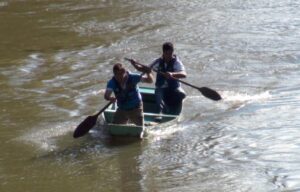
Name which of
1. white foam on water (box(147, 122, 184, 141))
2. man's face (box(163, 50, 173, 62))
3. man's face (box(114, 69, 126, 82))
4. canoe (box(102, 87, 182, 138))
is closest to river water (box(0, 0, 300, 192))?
white foam on water (box(147, 122, 184, 141))

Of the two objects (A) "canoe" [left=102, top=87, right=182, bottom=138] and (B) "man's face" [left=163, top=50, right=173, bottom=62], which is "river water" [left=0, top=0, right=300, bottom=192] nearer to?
(A) "canoe" [left=102, top=87, right=182, bottom=138]

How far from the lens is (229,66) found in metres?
17.3

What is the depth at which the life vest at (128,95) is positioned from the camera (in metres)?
11.4

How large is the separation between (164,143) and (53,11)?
16512mm

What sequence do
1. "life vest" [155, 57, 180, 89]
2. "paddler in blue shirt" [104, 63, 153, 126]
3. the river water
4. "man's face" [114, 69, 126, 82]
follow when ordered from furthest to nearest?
1. "life vest" [155, 57, 180, 89]
2. "paddler in blue shirt" [104, 63, 153, 126]
3. "man's face" [114, 69, 126, 82]
4. the river water

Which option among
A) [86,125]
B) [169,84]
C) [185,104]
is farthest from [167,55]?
[86,125]

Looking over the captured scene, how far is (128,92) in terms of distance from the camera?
1152 cm

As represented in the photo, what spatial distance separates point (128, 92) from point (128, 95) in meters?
0.07

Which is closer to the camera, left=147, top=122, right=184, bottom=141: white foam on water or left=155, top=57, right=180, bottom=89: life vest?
left=147, top=122, right=184, bottom=141: white foam on water

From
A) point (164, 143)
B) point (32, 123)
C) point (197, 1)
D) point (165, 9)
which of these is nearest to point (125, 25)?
point (165, 9)

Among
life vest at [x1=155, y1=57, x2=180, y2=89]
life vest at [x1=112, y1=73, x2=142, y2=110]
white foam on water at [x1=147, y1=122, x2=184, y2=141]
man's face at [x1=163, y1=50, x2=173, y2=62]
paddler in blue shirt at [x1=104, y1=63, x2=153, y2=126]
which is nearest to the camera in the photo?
paddler in blue shirt at [x1=104, y1=63, x2=153, y2=126]

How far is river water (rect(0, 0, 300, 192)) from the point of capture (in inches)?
400

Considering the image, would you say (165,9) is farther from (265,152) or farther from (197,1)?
(265,152)

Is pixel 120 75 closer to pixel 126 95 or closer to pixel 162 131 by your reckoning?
pixel 126 95
